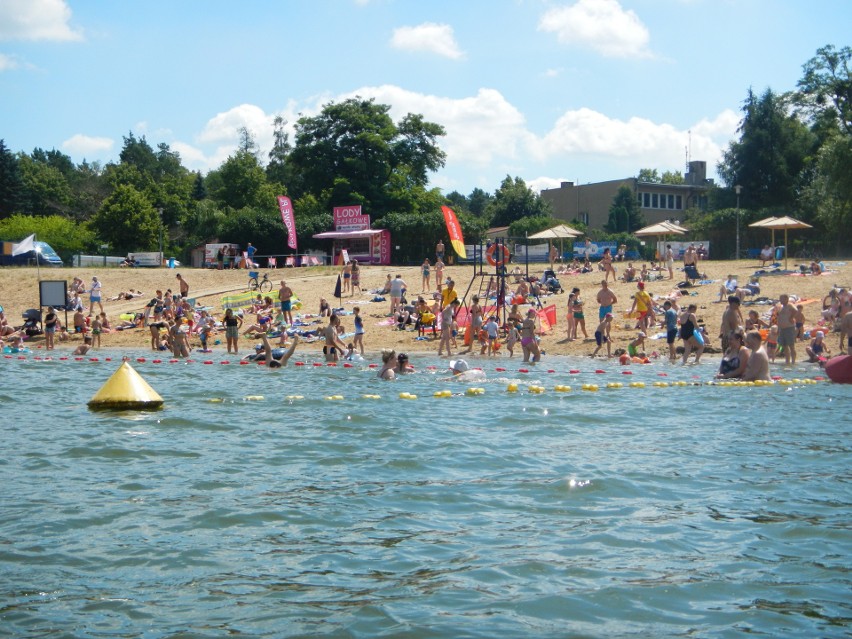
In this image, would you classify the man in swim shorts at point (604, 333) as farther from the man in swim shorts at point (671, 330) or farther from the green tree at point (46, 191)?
the green tree at point (46, 191)

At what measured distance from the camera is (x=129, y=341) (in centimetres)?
2620

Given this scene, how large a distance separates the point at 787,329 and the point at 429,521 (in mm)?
13202

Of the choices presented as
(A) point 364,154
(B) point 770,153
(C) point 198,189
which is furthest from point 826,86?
(C) point 198,189

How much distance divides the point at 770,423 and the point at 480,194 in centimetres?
9510

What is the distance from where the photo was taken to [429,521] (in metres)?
7.61

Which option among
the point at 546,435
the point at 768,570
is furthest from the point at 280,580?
the point at 546,435

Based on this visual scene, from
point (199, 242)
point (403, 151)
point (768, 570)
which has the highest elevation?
point (403, 151)


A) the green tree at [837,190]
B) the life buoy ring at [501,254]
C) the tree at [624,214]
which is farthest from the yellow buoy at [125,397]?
the tree at [624,214]

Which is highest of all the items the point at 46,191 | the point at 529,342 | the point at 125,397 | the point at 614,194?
the point at 46,191

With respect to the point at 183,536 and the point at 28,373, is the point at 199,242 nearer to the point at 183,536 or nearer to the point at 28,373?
the point at 28,373

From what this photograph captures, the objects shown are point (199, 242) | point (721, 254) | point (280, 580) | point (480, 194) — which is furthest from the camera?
point (480, 194)

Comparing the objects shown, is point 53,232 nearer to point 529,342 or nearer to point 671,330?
point 529,342

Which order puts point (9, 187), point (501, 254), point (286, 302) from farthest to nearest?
point (9, 187) → point (286, 302) → point (501, 254)

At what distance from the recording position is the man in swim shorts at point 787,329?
1805 cm
